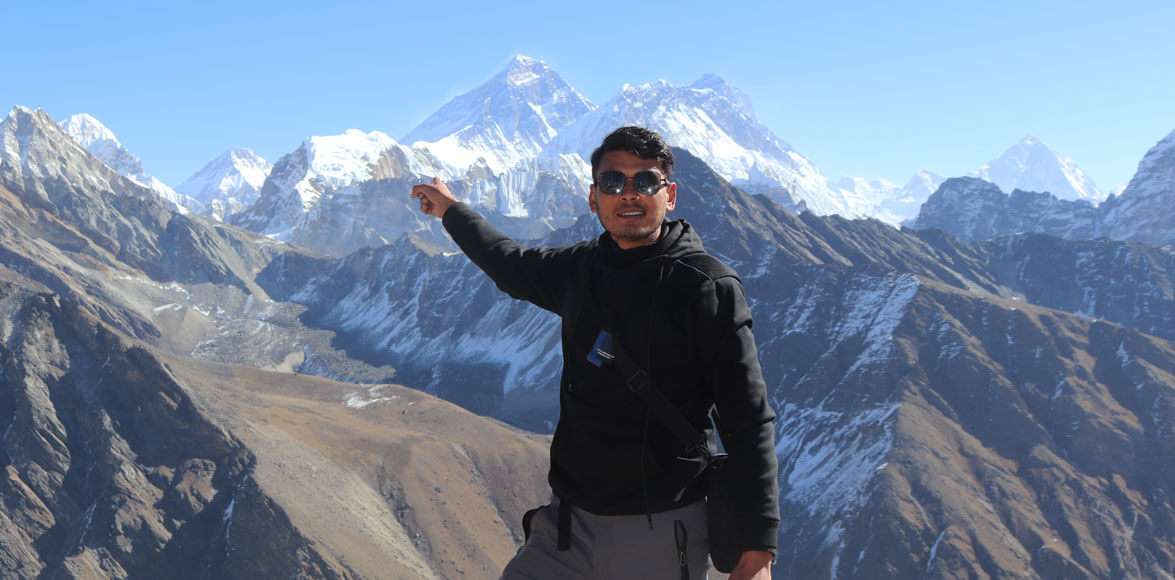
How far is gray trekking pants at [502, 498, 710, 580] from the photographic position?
999 centimetres

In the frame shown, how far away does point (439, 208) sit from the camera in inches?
519

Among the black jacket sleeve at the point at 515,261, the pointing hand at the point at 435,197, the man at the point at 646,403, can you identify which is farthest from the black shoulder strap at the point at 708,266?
the pointing hand at the point at 435,197

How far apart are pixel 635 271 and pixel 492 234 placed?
9.36 feet

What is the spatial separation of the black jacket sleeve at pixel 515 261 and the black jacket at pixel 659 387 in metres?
0.68

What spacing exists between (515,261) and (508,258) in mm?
106

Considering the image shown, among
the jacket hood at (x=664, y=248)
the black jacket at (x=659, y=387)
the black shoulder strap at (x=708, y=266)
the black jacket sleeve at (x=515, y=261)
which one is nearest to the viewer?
the black jacket at (x=659, y=387)

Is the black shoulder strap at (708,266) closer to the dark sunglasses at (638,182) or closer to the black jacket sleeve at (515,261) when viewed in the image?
the dark sunglasses at (638,182)

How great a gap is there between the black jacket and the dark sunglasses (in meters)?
0.47

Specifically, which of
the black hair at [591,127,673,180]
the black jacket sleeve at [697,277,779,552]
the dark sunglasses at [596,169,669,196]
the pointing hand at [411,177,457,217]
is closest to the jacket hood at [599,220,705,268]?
the dark sunglasses at [596,169,669,196]

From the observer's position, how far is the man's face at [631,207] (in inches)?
409

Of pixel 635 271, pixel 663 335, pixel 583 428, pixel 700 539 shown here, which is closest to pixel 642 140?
pixel 635 271

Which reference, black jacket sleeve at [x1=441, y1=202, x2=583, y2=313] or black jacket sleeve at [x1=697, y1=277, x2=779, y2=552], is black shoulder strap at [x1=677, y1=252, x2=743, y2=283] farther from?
black jacket sleeve at [x1=441, y1=202, x2=583, y2=313]

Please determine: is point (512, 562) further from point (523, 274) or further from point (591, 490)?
point (523, 274)

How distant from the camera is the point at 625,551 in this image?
10.1 metres
